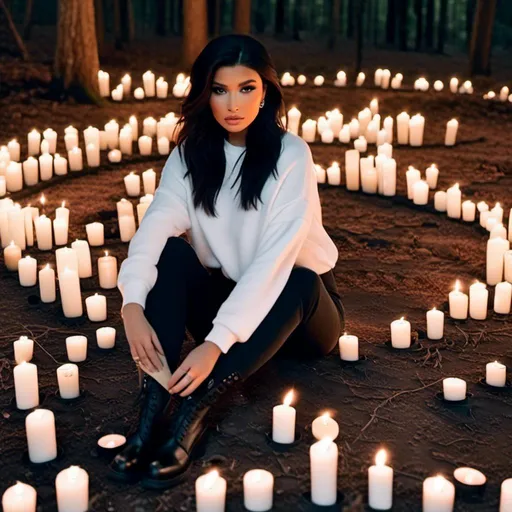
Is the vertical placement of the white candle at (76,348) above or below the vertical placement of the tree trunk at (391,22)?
above

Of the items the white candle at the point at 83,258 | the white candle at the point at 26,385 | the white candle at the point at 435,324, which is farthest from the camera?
the white candle at the point at 83,258

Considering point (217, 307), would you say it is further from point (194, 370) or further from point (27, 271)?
point (27, 271)

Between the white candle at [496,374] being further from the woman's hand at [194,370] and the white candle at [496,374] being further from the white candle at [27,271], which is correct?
the white candle at [27,271]

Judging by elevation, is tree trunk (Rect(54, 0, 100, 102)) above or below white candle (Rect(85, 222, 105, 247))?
above

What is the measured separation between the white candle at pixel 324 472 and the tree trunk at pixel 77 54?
833cm

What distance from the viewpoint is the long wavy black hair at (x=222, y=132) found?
3574mm

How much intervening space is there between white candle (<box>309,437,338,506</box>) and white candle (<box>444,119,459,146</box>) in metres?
6.43

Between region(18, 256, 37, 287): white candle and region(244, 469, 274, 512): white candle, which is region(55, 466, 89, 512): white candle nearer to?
region(244, 469, 274, 512): white candle

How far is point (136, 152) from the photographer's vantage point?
8.60 metres

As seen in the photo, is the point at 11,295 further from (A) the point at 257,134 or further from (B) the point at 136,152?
(B) the point at 136,152

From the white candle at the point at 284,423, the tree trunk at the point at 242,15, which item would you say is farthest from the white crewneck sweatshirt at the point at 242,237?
the tree trunk at the point at 242,15

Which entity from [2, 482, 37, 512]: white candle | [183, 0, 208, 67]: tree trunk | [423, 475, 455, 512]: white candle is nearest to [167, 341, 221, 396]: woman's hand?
[2, 482, 37, 512]: white candle

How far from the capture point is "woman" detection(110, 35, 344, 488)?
10.7 feet

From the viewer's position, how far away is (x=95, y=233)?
20.0ft
